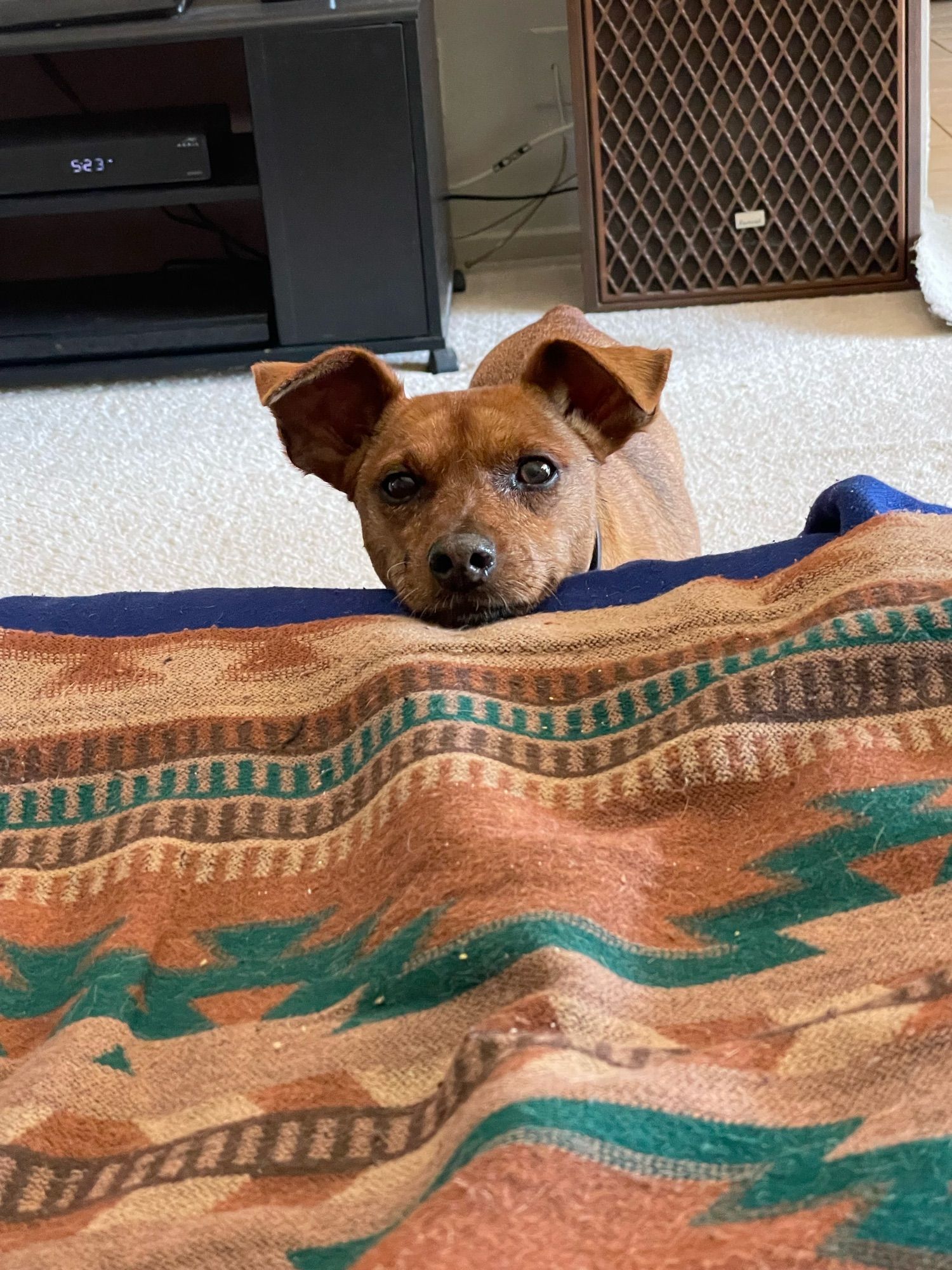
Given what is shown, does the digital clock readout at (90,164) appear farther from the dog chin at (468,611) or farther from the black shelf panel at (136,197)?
the dog chin at (468,611)

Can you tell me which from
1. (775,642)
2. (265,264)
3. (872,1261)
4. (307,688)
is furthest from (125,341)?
(872,1261)

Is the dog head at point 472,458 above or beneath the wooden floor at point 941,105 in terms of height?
above

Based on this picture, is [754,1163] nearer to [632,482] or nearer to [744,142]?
[632,482]

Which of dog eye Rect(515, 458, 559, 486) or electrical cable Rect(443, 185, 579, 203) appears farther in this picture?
electrical cable Rect(443, 185, 579, 203)

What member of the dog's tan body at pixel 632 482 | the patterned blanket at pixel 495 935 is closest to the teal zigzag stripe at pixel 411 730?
the patterned blanket at pixel 495 935

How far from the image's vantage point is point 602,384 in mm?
1561

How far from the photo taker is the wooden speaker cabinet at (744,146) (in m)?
2.96

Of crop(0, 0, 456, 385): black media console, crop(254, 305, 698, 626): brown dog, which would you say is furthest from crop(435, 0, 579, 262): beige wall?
crop(254, 305, 698, 626): brown dog

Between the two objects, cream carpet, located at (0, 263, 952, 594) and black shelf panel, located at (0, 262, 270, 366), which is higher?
black shelf panel, located at (0, 262, 270, 366)

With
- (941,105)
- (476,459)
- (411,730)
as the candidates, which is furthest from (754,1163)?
(941,105)

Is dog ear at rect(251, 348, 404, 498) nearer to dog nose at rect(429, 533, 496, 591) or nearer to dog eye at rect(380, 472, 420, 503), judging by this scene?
dog eye at rect(380, 472, 420, 503)

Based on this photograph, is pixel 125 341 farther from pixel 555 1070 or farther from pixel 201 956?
pixel 555 1070

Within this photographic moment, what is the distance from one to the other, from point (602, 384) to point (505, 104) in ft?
7.38

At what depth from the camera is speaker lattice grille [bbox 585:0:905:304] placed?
295 centimetres
